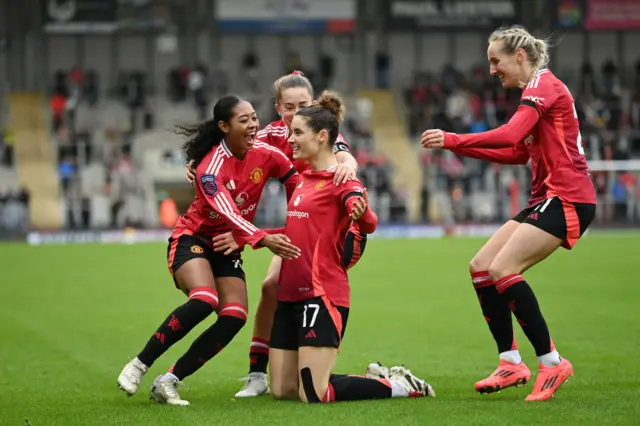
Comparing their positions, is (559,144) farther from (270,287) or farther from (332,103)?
(270,287)

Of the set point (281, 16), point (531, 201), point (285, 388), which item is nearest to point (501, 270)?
point (531, 201)

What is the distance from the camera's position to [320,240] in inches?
307

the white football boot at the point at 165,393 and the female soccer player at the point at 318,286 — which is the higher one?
the female soccer player at the point at 318,286

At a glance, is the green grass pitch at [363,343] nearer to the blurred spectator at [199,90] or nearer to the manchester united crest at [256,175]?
the manchester united crest at [256,175]

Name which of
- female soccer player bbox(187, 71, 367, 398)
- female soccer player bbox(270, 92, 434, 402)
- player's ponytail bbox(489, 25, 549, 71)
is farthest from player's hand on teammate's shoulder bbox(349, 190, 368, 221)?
player's ponytail bbox(489, 25, 549, 71)

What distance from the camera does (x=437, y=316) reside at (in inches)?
537

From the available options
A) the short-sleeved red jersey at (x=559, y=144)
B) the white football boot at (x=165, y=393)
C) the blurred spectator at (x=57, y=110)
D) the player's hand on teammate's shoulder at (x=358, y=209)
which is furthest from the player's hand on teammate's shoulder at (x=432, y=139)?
the blurred spectator at (x=57, y=110)

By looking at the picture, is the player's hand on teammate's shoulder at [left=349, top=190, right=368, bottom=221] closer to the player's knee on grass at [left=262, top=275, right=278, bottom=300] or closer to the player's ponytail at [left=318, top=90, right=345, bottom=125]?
the player's ponytail at [left=318, top=90, right=345, bottom=125]

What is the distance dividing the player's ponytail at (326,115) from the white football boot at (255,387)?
184 centimetres

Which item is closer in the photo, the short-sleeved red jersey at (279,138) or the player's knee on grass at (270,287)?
the player's knee on grass at (270,287)

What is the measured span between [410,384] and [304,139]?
6.00 feet

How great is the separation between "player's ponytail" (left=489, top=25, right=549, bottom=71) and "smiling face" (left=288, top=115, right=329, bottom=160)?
54.5 inches

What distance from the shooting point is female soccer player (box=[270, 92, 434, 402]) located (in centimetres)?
765

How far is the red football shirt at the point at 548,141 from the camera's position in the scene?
25.1 ft
